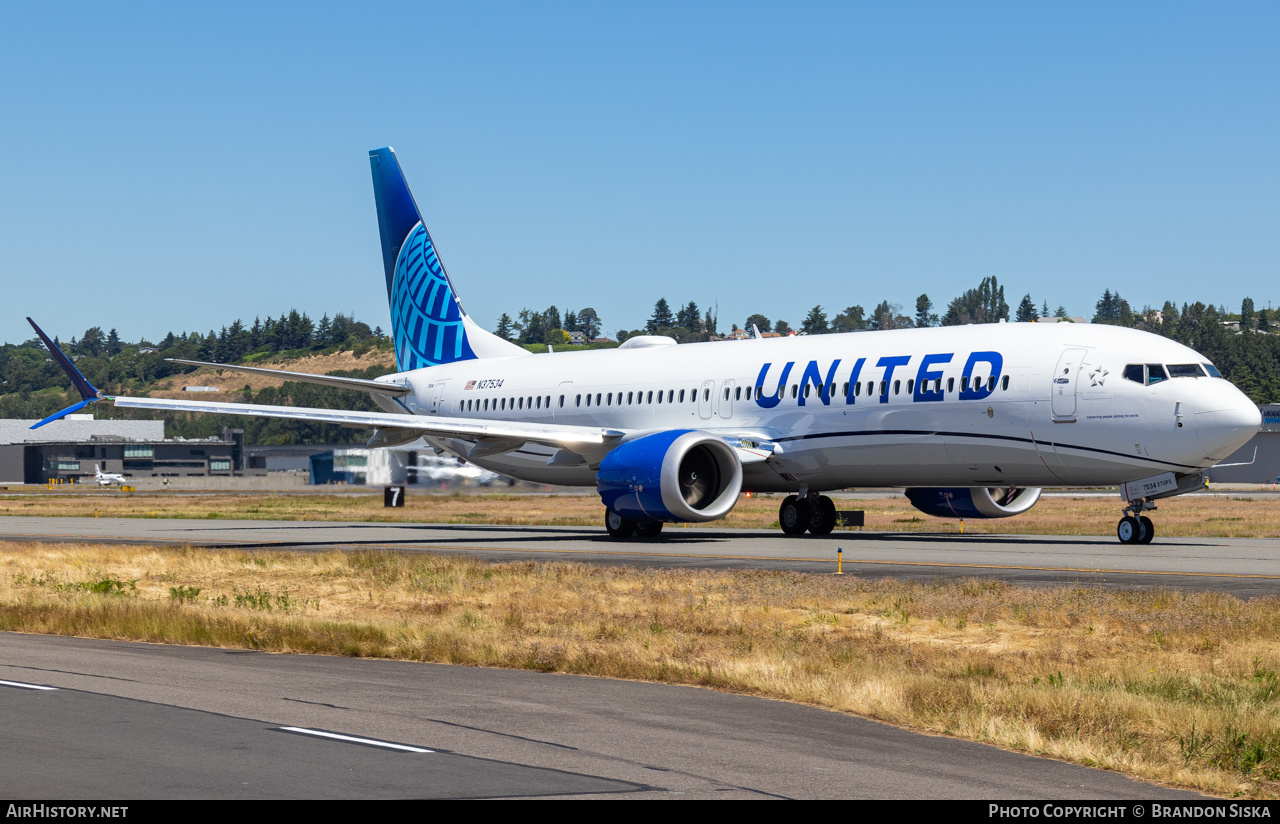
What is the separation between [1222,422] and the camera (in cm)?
2770

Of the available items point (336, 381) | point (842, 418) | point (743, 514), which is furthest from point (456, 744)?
point (743, 514)

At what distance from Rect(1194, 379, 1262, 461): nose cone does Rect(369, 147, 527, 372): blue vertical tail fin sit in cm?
2332

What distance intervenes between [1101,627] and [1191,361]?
14.3 meters

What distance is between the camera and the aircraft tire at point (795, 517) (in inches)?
1435

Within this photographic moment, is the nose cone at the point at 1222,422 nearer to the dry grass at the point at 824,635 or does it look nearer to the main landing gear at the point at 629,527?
→ the dry grass at the point at 824,635

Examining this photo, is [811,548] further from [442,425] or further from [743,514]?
[743,514]

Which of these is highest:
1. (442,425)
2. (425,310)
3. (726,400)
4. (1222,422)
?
(425,310)

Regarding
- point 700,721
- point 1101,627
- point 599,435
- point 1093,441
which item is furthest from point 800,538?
point 700,721

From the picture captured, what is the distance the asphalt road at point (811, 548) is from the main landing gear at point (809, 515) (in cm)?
46

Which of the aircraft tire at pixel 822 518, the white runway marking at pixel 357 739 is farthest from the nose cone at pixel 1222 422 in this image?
the white runway marking at pixel 357 739

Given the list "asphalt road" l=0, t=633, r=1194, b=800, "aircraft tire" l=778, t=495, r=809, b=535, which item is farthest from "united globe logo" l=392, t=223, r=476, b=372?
"asphalt road" l=0, t=633, r=1194, b=800

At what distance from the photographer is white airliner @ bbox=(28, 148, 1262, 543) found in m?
28.8

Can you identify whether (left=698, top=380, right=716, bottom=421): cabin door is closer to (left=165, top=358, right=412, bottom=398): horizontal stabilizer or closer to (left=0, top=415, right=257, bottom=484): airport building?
(left=165, top=358, right=412, bottom=398): horizontal stabilizer

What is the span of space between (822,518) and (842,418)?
4.44 metres
